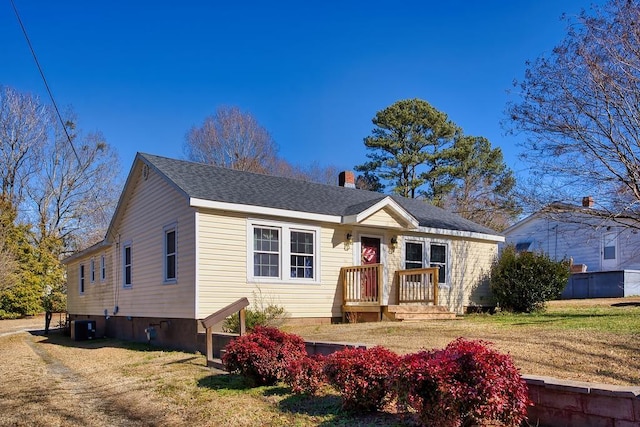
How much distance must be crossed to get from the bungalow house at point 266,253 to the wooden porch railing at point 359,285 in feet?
0.09

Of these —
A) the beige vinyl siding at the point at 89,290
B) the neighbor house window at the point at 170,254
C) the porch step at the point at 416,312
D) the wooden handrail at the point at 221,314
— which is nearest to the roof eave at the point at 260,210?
the neighbor house window at the point at 170,254

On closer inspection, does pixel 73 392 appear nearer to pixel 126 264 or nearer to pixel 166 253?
pixel 166 253

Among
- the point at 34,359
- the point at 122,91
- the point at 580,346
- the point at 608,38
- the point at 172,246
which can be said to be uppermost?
the point at 122,91

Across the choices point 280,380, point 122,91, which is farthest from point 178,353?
point 122,91

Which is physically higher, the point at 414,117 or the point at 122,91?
the point at 414,117

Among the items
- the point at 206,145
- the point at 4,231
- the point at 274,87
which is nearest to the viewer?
the point at 4,231

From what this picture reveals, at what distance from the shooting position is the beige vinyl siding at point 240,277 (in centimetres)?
1203

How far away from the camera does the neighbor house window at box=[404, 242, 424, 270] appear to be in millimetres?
16234

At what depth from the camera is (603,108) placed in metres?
12.1

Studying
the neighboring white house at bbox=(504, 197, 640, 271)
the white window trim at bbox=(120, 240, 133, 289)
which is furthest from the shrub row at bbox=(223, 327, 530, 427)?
the neighboring white house at bbox=(504, 197, 640, 271)

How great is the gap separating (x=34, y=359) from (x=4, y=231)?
18.7 meters

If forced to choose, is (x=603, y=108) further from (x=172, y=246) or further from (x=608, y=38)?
(x=172, y=246)

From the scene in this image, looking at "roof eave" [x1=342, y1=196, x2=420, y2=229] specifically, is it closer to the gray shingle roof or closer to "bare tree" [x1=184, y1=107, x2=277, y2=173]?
the gray shingle roof

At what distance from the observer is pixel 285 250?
1335 cm
